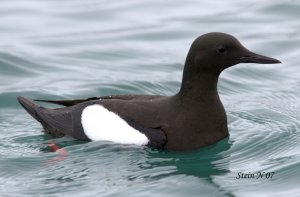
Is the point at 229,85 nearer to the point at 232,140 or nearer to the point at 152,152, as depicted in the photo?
the point at 232,140

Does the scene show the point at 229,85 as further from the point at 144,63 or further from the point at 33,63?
the point at 33,63

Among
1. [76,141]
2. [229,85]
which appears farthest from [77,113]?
[229,85]

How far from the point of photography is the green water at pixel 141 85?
8055 millimetres

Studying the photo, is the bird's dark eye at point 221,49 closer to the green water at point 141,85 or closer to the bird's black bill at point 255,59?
the bird's black bill at point 255,59

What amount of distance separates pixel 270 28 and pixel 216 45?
6239mm

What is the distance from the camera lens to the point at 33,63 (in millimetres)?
12695

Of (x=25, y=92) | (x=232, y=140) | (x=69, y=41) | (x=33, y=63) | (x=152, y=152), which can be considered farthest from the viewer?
(x=69, y=41)

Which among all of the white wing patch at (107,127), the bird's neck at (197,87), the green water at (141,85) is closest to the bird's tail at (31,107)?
the green water at (141,85)

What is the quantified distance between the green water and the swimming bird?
130mm

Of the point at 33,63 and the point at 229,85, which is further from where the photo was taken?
the point at 33,63

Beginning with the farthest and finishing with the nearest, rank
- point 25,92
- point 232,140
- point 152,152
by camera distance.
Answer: point 25,92 < point 232,140 < point 152,152

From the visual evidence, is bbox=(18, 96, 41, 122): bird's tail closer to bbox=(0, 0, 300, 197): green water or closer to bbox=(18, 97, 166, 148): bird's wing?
bbox=(18, 97, 166, 148): bird's wing

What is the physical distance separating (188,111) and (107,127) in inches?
33.6

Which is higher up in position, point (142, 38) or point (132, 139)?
point (142, 38)
